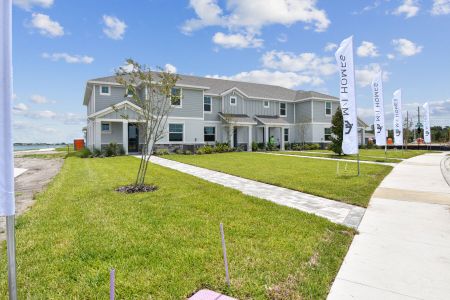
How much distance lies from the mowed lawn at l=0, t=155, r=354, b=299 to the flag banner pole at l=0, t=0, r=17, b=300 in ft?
3.53

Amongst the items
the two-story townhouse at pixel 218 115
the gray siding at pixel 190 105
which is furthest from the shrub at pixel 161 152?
the gray siding at pixel 190 105

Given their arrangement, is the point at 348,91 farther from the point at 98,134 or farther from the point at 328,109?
the point at 328,109

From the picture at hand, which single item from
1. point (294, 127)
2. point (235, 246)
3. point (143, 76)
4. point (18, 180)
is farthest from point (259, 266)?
point (294, 127)

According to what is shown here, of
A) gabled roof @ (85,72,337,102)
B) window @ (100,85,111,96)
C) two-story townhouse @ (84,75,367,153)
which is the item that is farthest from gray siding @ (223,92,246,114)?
window @ (100,85,111,96)

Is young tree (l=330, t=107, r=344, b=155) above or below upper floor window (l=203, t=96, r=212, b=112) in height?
below

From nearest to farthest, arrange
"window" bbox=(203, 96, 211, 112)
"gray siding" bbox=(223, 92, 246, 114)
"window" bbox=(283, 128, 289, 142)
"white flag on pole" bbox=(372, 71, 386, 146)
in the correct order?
1. "white flag on pole" bbox=(372, 71, 386, 146)
2. "window" bbox=(203, 96, 211, 112)
3. "gray siding" bbox=(223, 92, 246, 114)
4. "window" bbox=(283, 128, 289, 142)

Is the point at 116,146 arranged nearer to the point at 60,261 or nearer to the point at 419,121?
the point at 60,261

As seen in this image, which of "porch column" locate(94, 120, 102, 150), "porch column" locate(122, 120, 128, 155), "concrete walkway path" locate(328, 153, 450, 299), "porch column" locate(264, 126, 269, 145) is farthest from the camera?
"porch column" locate(264, 126, 269, 145)

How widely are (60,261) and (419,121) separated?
60729 millimetres

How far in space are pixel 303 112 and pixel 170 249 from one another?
32830mm

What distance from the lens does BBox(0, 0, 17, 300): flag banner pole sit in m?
2.21

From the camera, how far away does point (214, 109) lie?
29453 mm

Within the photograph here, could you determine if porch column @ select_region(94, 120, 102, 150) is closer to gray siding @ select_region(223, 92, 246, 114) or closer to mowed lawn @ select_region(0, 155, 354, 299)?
gray siding @ select_region(223, 92, 246, 114)

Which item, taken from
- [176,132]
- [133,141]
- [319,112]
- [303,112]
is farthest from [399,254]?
[319,112]
